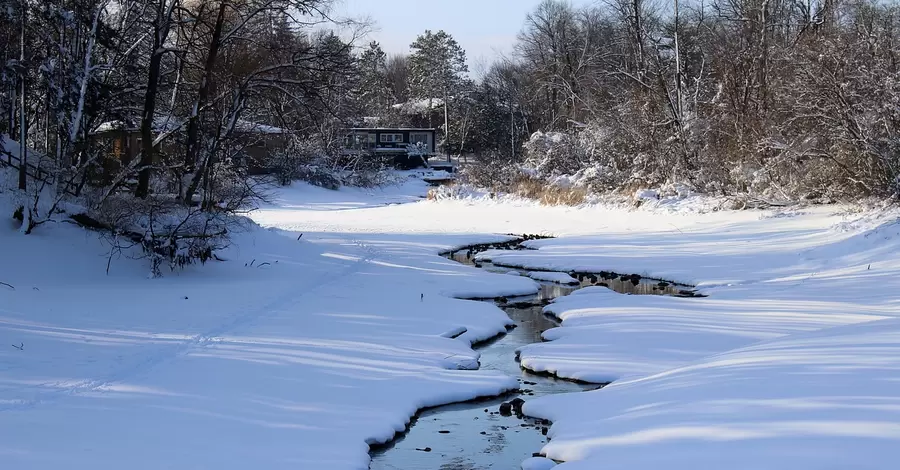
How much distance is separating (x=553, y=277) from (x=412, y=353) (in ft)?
27.6

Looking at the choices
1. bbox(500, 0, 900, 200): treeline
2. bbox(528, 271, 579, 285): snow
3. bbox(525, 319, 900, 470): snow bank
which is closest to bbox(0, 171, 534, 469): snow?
bbox(528, 271, 579, 285): snow

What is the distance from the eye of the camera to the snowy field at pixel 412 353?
21.7 ft

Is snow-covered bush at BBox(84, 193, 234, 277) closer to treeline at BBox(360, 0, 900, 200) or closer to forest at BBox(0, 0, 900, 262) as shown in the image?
forest at BBox(0, 0, 900, 262)

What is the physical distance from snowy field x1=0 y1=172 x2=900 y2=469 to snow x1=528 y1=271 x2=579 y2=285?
820 millimetres

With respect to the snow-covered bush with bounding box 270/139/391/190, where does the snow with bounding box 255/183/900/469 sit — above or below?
below

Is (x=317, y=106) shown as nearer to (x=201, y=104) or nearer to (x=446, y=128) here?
(x=201, y=104)

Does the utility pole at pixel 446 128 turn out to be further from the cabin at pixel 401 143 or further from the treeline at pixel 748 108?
the treeline at pixel 748 108

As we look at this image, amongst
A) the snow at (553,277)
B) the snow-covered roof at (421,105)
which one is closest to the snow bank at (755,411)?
the snow at (553,277)

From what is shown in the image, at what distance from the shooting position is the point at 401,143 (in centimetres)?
7038

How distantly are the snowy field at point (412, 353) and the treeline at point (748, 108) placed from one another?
7.52 feet

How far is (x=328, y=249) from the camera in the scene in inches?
876

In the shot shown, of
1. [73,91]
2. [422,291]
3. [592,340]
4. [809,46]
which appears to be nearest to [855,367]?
[592,340]

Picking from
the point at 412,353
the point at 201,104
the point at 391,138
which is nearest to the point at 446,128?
the point at 391,138

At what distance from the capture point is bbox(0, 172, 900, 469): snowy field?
261 inches
